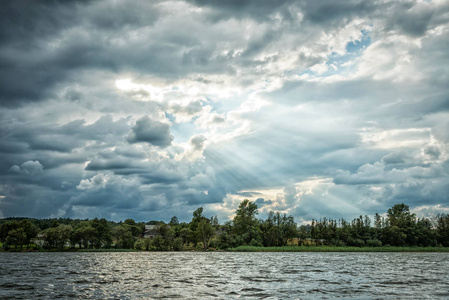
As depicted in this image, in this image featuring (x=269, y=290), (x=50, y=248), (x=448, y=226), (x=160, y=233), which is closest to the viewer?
(x=269, y=290)

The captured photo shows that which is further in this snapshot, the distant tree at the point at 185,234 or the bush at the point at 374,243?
the distant tree at the point at 185,234

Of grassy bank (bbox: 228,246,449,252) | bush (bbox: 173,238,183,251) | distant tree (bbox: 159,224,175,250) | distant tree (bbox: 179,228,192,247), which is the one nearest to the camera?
grassy bank (bbox: 228,246,449,252)

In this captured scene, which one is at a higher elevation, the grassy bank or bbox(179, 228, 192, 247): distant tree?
bbox(179, 228, 192, 247): distant tree

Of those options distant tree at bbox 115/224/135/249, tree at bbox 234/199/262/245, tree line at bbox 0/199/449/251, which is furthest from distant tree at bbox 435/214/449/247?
distant tree at bbox 115/224/135/249

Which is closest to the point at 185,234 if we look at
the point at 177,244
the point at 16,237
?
the point at 177,244

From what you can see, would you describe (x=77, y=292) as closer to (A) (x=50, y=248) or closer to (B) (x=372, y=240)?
(A) (x=50, y=248)

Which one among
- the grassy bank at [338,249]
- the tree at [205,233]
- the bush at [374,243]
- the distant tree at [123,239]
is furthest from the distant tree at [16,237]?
the bush at [374,243]

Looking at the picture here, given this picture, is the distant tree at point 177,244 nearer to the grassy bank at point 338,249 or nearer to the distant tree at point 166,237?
the distant tree at point 166,237

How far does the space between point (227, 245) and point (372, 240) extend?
7752 centimetres

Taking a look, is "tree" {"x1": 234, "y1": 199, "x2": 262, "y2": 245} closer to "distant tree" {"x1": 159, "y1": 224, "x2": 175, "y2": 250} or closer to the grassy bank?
the grassy bank

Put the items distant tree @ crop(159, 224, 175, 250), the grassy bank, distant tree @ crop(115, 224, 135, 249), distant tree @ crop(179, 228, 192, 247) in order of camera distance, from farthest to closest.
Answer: distant tree @ crop(179, 228, 192, 247), distant tree @ crop(159, 224, 175, 250), distant tree @ crop(115, 224, 135, 249), the grassy bank

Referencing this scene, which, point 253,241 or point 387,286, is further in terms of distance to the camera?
point 253,241

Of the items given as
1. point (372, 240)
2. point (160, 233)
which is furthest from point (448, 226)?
point (160, 233)

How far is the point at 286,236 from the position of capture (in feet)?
619
